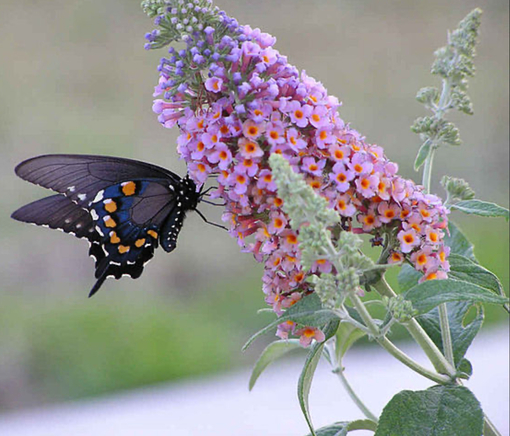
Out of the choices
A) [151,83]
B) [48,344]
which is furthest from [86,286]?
[151,83]

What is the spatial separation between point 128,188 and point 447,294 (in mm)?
500

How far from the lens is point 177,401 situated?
4.48ft

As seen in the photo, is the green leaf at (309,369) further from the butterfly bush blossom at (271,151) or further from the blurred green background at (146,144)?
the blurred green background at (146,144)

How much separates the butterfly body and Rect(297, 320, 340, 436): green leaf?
301 millimetres

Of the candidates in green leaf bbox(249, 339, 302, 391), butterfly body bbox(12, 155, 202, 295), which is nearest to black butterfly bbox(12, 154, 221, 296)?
butterfly body bbox(12, 155, 202, 295)

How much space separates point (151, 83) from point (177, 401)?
1.97 metres

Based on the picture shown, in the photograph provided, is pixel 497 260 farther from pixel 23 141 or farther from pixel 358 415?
pixel 23 141

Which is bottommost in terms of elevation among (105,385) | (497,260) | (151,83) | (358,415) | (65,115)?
(105,385)

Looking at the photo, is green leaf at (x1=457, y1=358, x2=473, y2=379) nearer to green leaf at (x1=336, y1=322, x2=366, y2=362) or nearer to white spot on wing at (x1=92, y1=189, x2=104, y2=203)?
→ green leaf at (x1=336, y1=322, x2=366, y2=362)

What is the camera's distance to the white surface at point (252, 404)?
116 centimetres

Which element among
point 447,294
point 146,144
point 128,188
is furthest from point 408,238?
point 146,144

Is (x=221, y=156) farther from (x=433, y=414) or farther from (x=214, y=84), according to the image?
(x=433, y=414)

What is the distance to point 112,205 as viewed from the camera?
0.90m

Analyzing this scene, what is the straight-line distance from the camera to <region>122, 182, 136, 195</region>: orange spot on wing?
900mm
